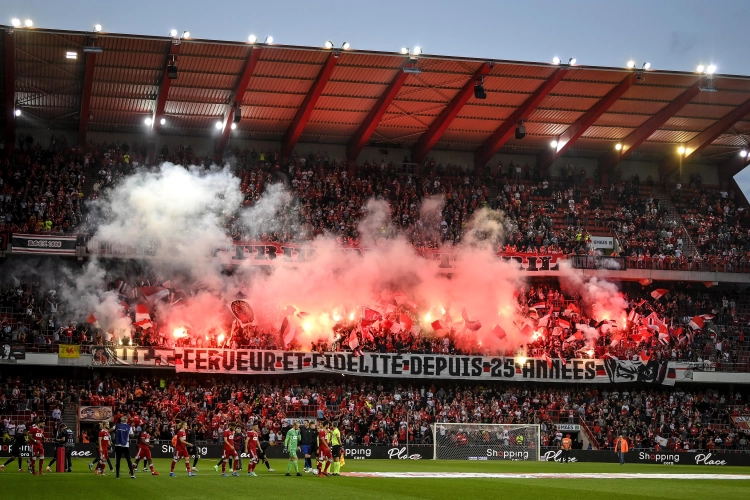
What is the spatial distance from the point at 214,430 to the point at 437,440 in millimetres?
9948

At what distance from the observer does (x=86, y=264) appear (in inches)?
1778

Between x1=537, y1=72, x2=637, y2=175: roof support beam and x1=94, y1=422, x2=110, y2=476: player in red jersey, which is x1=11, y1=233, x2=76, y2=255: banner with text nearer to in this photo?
x1=94, y1=422, x2=110, y2=476: player in red jersey

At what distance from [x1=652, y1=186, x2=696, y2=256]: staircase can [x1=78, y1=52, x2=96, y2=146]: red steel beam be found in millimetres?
33302

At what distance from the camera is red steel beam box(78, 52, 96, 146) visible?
140ft

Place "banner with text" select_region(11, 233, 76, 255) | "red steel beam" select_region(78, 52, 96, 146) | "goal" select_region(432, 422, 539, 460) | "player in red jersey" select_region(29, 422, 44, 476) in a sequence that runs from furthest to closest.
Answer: "banner with text" select_region(11, 233, 76, 255) → "red steel beam" select_region(78, 52, 96, 146) → "goal" select_region(432, 422, 539, 460) → "player in red jersey" select_region(29, 422, 44, 476)

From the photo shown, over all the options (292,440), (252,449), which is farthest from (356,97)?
(252,449)

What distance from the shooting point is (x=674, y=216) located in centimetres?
5581

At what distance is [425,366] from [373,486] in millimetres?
23138

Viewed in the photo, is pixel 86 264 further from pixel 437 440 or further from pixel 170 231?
pixel 437 440

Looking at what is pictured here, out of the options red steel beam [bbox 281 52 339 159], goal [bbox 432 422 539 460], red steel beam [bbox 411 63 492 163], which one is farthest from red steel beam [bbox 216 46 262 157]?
goal [bbox 432 422 539 460]

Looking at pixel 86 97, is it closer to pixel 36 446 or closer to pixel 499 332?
pixel 36 446

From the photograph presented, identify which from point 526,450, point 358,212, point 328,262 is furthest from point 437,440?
point 358,212

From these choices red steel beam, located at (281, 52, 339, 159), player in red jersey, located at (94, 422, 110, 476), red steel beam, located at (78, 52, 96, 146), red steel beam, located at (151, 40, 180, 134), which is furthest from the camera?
red steel beam, located at (281, 52, 339, 159)

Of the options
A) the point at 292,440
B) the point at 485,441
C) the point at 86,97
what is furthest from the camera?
the point at 86,97
